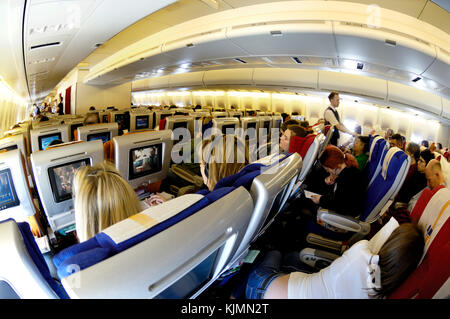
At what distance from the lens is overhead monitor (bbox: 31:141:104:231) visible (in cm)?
156

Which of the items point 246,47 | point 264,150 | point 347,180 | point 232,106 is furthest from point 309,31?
point 232,106

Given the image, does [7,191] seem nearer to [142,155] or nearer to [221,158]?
[142,155]

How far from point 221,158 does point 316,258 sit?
107cm

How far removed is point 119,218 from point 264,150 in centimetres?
367

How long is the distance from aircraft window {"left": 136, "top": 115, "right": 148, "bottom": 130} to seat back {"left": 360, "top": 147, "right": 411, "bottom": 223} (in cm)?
578

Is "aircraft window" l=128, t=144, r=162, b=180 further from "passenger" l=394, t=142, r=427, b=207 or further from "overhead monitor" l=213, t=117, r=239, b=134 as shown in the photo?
"passenger" l=394, t=142, r=427, b=207

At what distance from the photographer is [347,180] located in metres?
2.25

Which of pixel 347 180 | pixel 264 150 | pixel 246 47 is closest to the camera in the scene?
pixel 347 180

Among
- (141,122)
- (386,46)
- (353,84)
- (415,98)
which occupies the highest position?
(353,84)

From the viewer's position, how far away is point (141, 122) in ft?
20.7

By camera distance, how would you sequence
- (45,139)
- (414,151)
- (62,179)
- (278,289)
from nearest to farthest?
(278,289) → (62,179) → (45,139) → (414,151)

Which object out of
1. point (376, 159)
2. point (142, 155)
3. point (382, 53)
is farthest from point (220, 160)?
point (382, 53)

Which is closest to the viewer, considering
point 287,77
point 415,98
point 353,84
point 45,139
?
point 45,139
